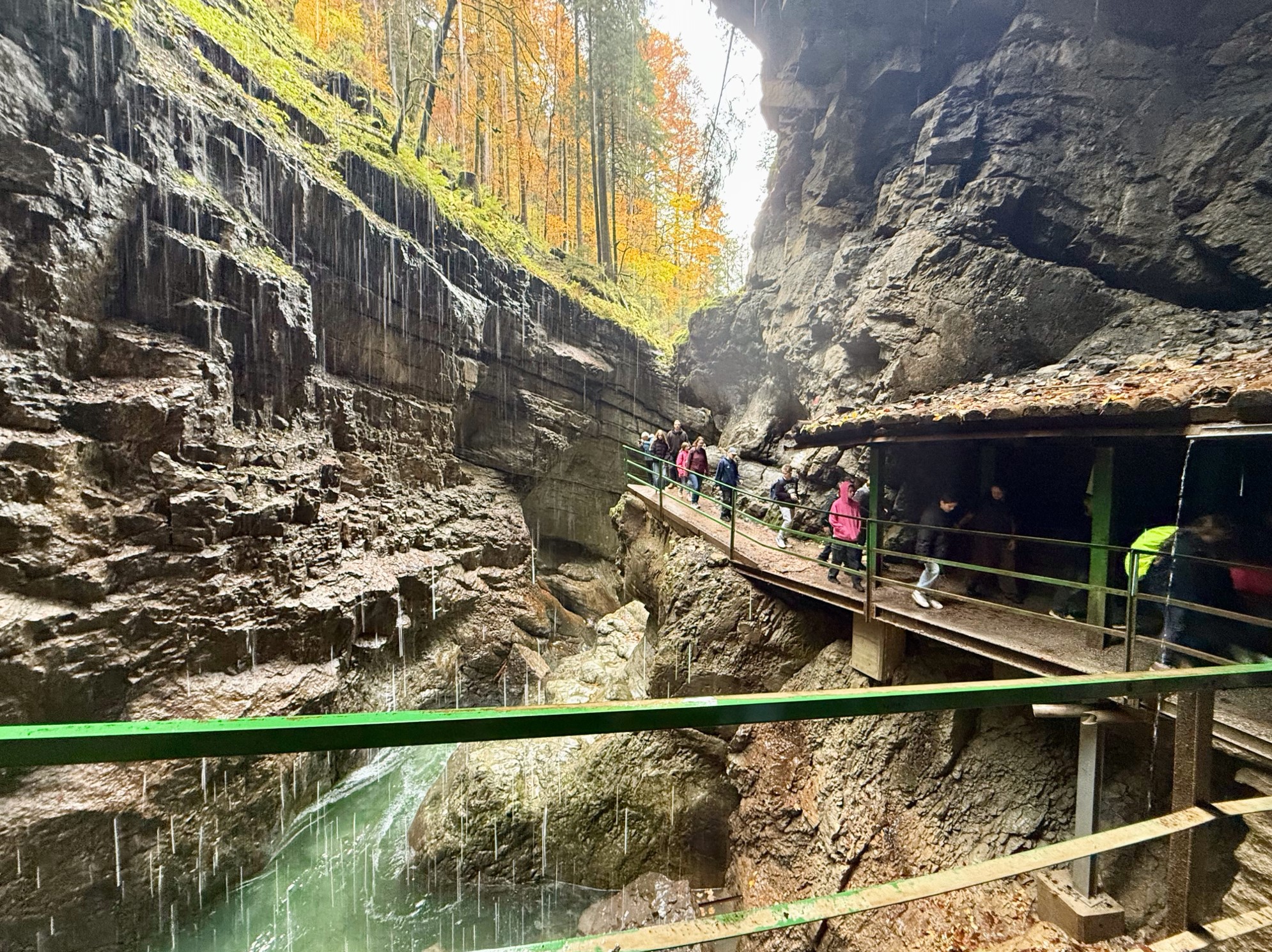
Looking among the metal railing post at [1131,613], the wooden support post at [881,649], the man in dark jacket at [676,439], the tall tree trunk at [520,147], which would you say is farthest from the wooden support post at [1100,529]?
the tall tree trunk at [520,147]

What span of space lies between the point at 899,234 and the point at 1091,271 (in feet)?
12.2

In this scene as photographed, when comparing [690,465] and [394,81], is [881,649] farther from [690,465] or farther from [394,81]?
[394,81]

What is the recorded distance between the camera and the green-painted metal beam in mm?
826

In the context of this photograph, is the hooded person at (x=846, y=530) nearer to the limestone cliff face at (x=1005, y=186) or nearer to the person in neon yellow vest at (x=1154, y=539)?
the person in neon yellow vest at (x=1154, y=539)

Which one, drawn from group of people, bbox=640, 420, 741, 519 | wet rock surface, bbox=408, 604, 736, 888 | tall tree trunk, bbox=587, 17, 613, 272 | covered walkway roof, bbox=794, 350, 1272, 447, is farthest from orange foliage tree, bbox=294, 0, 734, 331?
wet rock surface, bbox=408, 604, 736, 888

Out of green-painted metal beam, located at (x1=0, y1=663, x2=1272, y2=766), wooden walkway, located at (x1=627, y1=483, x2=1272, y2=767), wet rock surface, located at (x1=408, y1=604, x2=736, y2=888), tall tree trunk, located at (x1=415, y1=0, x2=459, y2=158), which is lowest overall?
wet rock surface, located at (x1=408, y1=604, x2=736, y2=888)

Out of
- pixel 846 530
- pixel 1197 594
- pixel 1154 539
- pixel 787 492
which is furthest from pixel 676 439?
pixel 1197 594

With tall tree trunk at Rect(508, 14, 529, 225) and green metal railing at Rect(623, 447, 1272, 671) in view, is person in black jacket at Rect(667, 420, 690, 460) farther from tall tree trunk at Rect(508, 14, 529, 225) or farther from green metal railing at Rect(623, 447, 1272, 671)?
tall tree trunk at Rect(508, 14, 529, 225)

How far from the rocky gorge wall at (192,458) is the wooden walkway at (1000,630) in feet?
25.2

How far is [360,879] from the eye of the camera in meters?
7.13

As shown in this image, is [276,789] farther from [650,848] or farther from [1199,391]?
[1199,391]

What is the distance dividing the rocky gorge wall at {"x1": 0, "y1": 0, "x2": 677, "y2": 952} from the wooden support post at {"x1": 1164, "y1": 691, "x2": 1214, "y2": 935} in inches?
384

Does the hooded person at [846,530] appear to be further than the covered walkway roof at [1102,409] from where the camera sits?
Yes

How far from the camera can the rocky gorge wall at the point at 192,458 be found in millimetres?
6340
